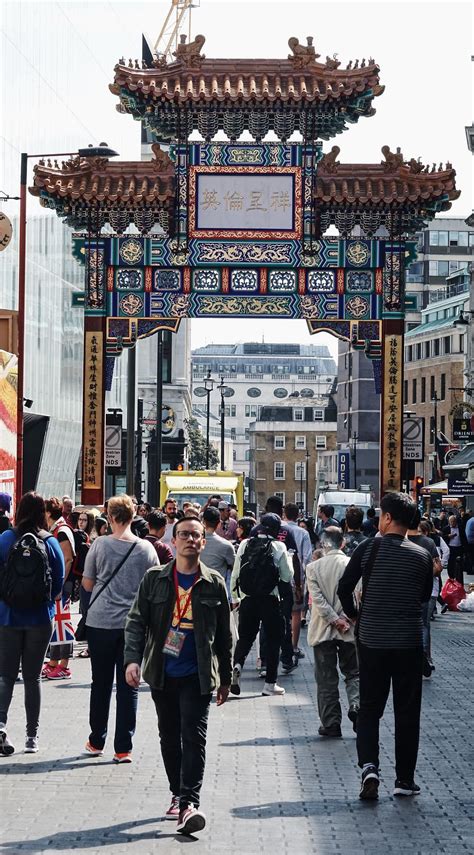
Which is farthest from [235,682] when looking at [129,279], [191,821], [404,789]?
[129,279]

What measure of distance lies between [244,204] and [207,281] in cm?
167

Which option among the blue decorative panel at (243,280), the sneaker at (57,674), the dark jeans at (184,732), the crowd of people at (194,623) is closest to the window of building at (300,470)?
the blue decorative panel at (243,280)

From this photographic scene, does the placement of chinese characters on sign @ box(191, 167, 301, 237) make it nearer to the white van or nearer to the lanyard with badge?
the white van

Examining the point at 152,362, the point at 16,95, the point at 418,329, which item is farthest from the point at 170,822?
the point at 418,329

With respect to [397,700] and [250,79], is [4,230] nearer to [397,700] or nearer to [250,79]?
[250,79]

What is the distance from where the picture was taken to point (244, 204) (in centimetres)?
2989

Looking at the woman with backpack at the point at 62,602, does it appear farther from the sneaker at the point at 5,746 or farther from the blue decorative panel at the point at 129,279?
the blue decorative panel at the point at 129,279

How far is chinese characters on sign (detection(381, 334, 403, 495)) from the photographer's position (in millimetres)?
29719

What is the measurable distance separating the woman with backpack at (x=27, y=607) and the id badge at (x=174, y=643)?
103 inches

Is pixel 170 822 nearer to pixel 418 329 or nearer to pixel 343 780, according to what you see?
pixel 343 780

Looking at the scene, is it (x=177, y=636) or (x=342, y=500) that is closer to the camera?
(x=177, y=636)

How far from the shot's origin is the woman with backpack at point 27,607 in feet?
38.8

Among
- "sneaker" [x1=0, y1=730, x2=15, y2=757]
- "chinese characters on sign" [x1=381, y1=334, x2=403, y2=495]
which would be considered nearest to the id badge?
"sneaker" [x1=0, y1=730, x2=15, y2=757]

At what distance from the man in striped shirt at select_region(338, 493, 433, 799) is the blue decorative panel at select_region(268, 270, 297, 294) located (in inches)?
760
